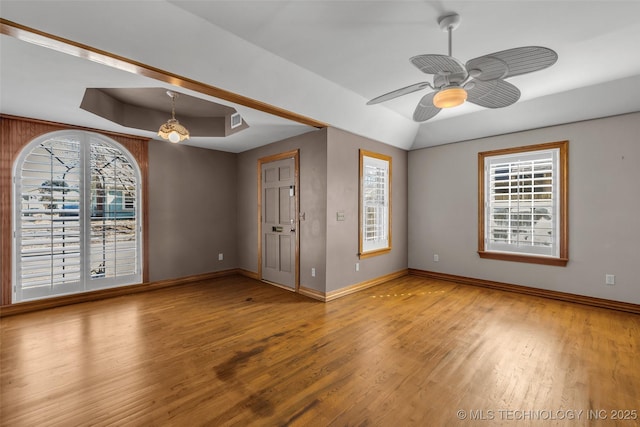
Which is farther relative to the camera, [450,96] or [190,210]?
[190,210]

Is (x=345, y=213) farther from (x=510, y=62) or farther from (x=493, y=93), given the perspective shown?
(x=510, y=62)

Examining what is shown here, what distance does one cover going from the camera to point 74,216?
12.8 ft

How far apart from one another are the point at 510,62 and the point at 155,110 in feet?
15.2

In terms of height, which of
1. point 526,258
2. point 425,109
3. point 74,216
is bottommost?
point 526,258

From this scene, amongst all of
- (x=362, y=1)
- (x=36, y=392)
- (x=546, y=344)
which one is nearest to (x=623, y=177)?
(x=546, y=344)

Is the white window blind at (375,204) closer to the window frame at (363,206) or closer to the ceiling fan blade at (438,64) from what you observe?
the window frame at (363,206)

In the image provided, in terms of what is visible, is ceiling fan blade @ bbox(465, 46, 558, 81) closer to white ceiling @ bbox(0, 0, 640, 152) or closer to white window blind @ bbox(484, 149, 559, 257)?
white ceiling @ bbox(0, 0, 640, 152)

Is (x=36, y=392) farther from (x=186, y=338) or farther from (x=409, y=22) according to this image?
(x=409, y=22)

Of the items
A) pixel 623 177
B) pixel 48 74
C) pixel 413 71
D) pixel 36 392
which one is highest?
pixel 413 71

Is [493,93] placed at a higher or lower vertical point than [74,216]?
higher

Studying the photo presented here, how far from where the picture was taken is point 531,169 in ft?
14.0

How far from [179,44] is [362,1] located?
1474mm

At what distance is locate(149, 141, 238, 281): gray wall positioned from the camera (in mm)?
4738

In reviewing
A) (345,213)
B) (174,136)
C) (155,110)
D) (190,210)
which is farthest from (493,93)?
(190,210)
